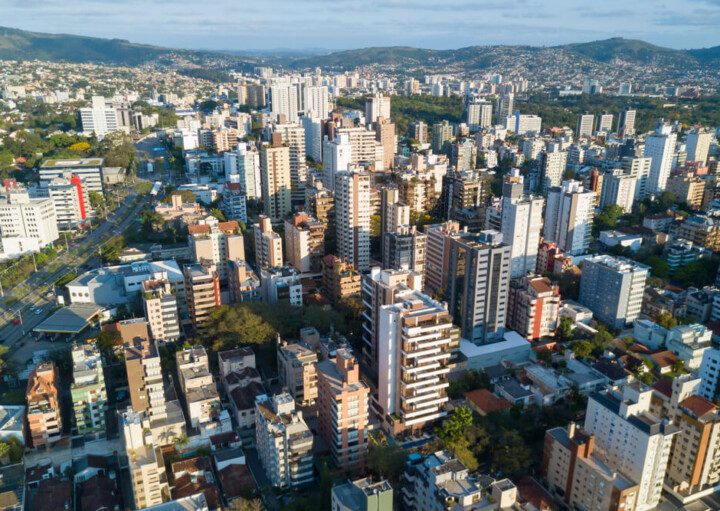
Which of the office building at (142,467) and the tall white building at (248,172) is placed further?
the tall white building at (248,172)

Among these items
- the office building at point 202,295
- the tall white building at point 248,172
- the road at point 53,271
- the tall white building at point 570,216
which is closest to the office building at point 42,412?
the office building at point 202,295

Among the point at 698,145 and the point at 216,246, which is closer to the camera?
the point at 216,246

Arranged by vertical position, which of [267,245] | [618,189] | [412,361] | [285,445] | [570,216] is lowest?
[285,445]

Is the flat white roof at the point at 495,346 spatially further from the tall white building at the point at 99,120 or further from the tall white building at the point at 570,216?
the tall white building at the point at 99,120

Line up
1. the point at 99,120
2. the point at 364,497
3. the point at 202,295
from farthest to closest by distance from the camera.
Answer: the point at 99,120
the point at 202,295
the point at 364,497

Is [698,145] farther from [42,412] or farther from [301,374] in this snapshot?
[42,412]

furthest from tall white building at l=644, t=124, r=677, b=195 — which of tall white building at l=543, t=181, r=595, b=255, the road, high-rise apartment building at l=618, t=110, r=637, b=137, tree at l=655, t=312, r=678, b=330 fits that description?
the road

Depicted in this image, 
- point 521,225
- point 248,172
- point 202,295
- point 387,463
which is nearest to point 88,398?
point 202,295

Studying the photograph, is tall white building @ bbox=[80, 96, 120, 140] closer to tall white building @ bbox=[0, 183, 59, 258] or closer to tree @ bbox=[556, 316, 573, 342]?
tall white building @ bbox=[0, 183, 59, 258]
